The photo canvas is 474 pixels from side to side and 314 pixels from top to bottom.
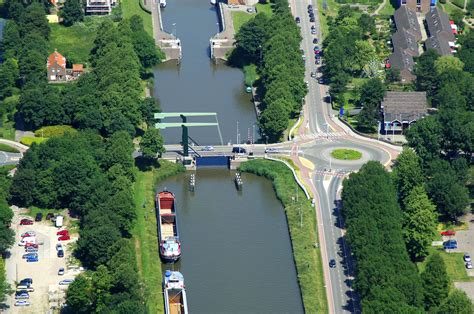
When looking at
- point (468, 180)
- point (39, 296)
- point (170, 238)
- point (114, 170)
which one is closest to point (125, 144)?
point (114, 170)

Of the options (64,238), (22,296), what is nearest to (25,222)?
(64,238)

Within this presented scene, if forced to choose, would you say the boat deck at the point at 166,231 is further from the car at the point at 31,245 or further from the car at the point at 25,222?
the car at the point at 25,222

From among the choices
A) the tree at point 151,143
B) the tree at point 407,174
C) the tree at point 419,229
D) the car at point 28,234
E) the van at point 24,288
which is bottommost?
the van at point 24,288

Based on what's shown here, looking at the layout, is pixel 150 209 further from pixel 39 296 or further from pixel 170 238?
pixel 39 296

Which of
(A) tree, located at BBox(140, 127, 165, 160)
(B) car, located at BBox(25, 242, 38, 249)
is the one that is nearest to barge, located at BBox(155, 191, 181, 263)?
(A) tree, located at BBox(140, 127, 165, 160)

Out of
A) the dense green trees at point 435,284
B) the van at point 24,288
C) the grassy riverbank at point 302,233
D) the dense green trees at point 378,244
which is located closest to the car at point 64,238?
the van at point 24,288

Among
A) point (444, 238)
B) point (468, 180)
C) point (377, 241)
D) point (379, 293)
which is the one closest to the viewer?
point (379, 293)

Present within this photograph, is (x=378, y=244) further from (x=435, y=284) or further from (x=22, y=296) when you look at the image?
(x=22, y=296)
